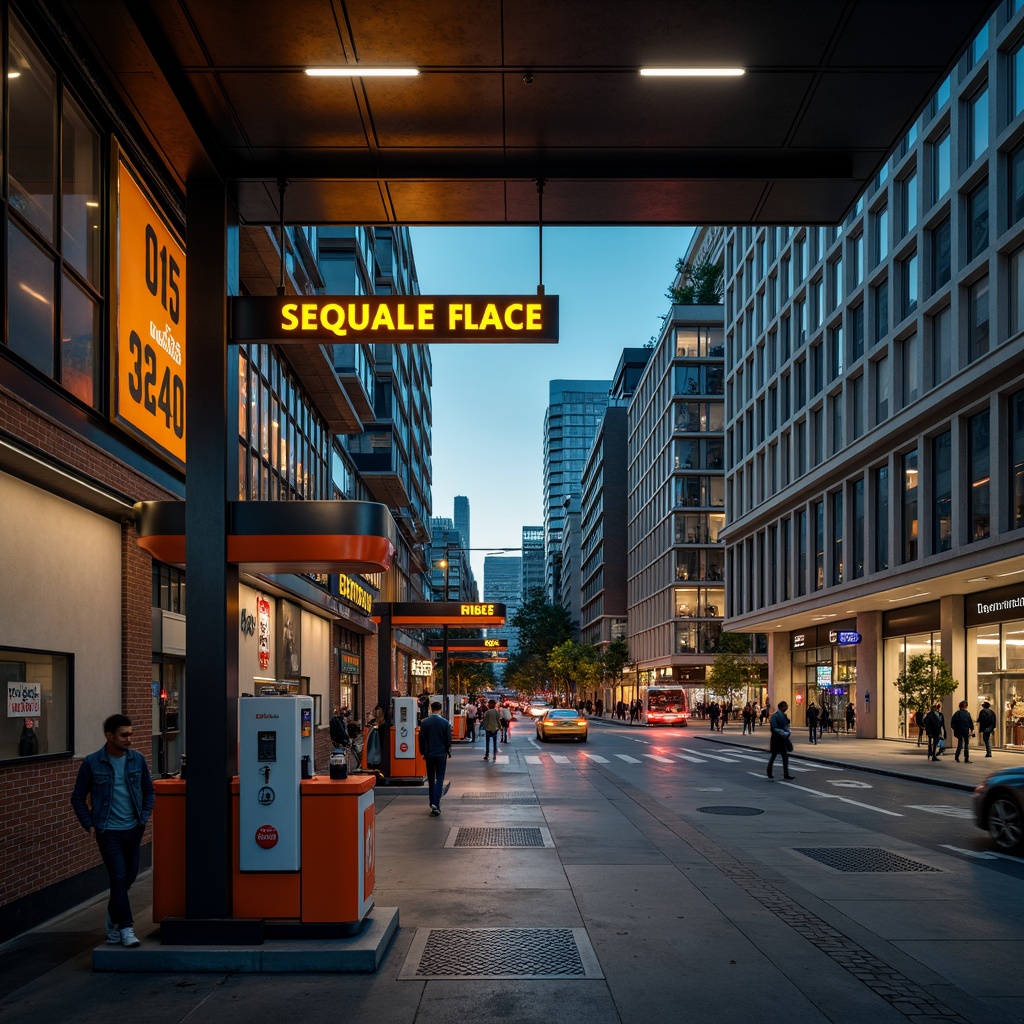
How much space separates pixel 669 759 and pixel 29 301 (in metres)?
25.3

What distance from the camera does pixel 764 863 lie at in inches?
475

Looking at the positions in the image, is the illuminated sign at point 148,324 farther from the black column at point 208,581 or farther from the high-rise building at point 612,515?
the high-rise building at point 612,515

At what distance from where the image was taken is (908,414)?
34.2 metres

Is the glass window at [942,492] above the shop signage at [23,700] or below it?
above

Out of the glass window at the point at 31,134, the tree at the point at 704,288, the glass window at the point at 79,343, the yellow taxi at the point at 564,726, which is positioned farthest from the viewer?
the tree at the point at 704,288

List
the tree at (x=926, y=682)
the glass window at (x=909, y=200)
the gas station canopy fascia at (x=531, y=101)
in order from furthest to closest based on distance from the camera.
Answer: the glass window at (x=909, y=200) < the tree at (x=926, y=682) < the gas station canopy fascia at (x=531, y=101)

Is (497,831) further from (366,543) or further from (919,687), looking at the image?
(919,687)

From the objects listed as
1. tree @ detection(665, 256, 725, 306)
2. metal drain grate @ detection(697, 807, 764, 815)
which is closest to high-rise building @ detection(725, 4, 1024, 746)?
metal drain grate @ detection(697, 807, 764, 815)

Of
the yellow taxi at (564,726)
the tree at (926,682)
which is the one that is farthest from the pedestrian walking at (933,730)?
the yellow taxi at (564,726)

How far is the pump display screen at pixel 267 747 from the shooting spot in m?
8.21

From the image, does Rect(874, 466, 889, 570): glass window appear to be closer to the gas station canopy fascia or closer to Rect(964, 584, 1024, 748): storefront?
Rect(964, 584, 1024, 748): storefront

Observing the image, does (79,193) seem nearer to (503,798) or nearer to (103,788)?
(103,788)

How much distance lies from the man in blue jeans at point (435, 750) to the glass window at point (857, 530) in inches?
1083

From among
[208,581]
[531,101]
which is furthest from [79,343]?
[531,101]
